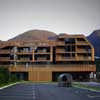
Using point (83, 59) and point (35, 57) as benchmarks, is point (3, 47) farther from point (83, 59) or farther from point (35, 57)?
point (83, 59)

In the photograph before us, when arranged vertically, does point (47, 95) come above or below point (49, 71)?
below

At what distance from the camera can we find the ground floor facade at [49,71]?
112875 mm

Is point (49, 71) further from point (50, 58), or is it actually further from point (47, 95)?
point (47, 95)

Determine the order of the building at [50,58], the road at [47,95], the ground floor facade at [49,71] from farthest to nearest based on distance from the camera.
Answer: the building at [50,58]
the ground floor facade at [49,71]
the road at [47,95]

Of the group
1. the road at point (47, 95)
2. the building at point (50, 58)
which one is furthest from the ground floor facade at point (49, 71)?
the road at point (47, 95)

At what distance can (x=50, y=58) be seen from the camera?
118312 millimetres

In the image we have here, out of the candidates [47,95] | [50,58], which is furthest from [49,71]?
[47,95]

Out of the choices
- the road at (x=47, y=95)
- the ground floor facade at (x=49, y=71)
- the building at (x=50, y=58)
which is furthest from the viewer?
the building at (x=50, y=58)

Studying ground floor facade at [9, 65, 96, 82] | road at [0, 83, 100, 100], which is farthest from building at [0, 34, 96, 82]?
road at [0, 83, 100, 100]

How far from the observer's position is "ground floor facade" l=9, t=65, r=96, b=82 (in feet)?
370

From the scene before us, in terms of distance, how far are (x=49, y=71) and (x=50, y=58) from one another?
20.8ft

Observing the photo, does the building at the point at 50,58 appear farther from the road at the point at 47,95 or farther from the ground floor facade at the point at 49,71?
the road at the point at 47,95

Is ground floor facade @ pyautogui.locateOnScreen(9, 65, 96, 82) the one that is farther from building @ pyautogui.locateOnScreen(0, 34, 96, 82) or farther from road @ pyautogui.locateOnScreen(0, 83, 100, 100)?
road @ pyautogui.locateOnScreen(0, 83, 100, 100)

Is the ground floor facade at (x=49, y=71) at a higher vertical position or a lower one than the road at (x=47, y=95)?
higher
